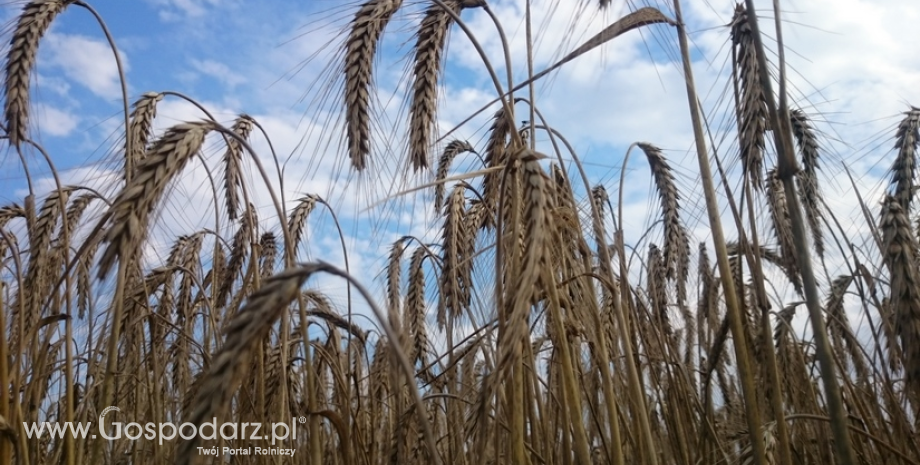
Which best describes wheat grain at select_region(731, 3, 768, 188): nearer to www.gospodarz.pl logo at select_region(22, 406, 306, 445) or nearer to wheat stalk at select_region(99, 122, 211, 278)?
wheat stalk at select_region(99, 122, 211, 278)

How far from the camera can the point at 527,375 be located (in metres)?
2.46

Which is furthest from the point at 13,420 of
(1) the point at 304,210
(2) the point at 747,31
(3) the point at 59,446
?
(2) the point at 747,31

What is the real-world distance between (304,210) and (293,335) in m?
0.77

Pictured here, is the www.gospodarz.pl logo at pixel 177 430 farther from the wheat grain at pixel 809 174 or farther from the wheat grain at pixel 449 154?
the wheat grain at pixel 809 174

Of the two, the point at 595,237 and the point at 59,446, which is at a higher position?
the point at 595,237

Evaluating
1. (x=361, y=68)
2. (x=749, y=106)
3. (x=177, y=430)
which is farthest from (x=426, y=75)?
(x=177, y=430)

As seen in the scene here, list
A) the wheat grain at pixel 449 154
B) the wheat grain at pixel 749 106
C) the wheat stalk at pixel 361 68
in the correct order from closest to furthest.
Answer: the wheat grain at pixel 749 106 → the wheat stalk at pixel 361 68 → the wheat grain at pixel 449 154

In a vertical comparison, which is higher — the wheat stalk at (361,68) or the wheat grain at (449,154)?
the wheat grain at (449,154)

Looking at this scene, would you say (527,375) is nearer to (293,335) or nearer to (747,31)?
(747,31)

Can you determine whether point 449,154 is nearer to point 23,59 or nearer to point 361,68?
point 361,68

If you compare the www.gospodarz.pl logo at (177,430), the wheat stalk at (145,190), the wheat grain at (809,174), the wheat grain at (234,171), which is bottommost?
the www.gospodarz.pl logo at (177,430)

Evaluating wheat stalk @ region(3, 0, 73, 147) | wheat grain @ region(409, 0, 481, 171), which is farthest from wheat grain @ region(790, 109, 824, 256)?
wheat stalk @ region(3, 0, 73, 147)

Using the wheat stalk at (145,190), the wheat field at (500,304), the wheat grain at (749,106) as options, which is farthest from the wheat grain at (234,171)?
the wheat grain at (749,106)

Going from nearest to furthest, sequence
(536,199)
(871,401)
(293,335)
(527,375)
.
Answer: (536,199) < (527,375) < (871,401) < (293,335)
